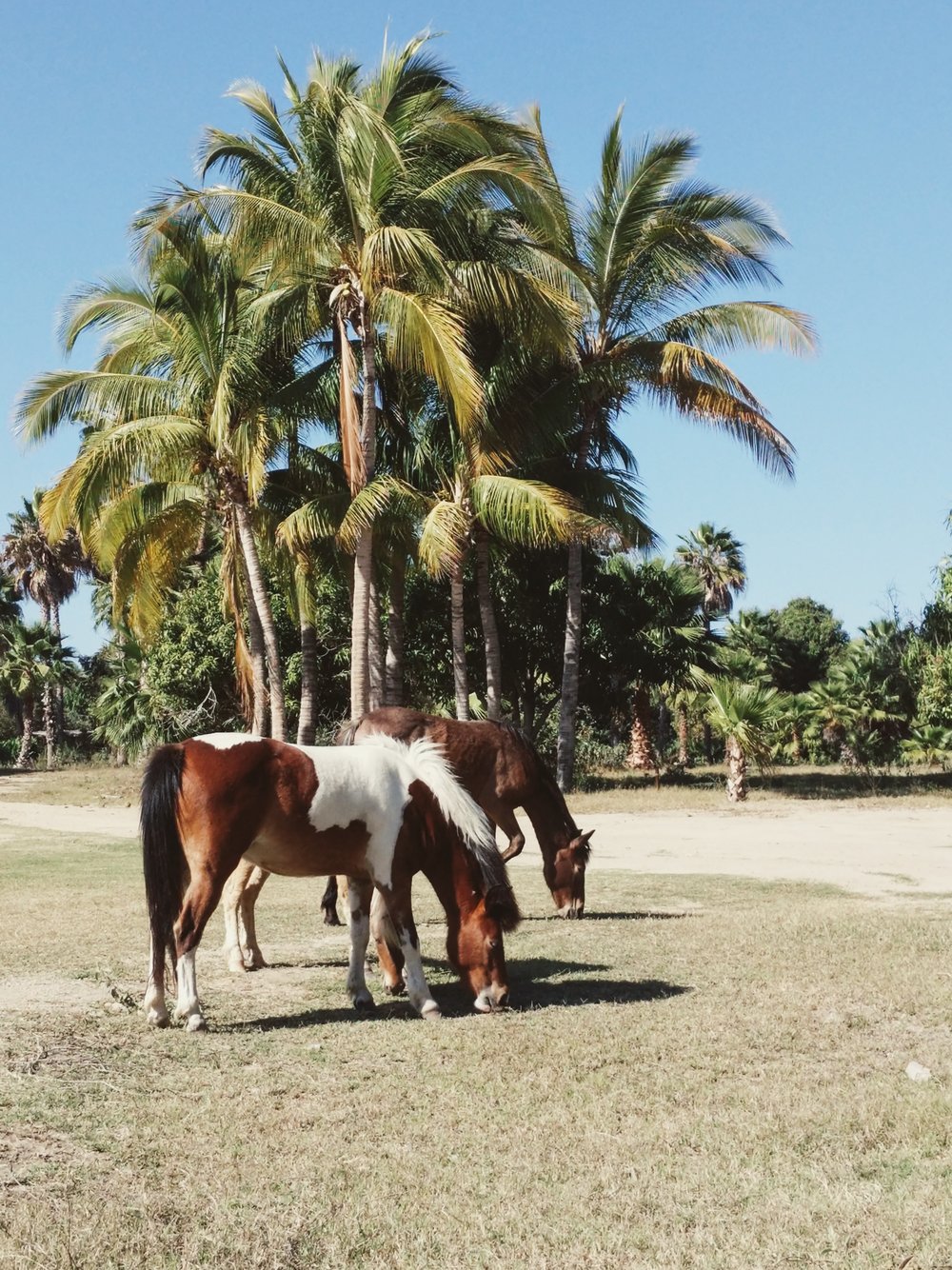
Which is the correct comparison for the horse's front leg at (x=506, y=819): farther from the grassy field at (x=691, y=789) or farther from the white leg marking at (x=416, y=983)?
the grassy field at (x=691, y=789)

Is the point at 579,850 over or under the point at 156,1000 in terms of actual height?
over

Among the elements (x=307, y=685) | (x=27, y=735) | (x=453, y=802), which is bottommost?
(x=453, y=802)

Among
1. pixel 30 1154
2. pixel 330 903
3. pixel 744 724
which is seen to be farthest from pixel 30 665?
pixel 30 1154

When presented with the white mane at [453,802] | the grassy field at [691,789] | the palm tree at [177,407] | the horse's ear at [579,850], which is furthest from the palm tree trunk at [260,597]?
the white mane at [453,802]

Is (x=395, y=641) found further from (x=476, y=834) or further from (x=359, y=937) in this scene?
(x=476, y=834)

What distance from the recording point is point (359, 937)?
336 inches

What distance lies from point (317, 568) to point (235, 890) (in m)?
16.3

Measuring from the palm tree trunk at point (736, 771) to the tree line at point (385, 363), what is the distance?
12.5 ft

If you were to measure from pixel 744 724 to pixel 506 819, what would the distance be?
1707 cm

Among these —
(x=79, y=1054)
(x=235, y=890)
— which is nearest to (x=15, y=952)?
(x=235, y=890)

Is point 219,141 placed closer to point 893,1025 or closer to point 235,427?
point 235,427

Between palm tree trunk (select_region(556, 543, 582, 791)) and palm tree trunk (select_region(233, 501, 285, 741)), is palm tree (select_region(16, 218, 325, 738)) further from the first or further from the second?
palm tree trunk (select_region(556, 543, 582, 791))

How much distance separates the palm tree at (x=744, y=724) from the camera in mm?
28703

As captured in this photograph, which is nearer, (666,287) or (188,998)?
(188,998)
